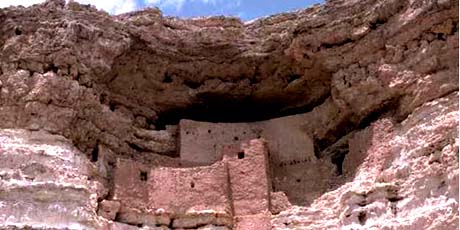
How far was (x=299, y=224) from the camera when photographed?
1678cm

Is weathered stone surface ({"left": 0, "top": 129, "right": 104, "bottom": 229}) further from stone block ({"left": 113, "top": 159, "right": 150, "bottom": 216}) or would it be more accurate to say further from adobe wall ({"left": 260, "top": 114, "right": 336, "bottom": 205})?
adobe wall ({"left": 260, "top": 114, "right": 336, "bottom": 205})

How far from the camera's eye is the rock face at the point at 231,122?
53.1 feet

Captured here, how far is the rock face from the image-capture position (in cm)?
1619

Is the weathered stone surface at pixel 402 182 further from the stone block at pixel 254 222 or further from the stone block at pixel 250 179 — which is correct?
the stone block at pixel 250 179

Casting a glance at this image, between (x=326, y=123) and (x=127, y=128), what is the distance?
468cm

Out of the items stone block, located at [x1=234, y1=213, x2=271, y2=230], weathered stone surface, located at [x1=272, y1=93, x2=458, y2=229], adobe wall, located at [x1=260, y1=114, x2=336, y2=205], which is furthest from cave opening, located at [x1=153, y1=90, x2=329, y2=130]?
stone block, located at [x1=234, y1=213, x2=271, y2=230]

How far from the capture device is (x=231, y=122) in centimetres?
2183

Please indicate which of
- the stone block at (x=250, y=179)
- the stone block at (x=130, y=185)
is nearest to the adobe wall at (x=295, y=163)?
the stone block at (x=250, y=179)

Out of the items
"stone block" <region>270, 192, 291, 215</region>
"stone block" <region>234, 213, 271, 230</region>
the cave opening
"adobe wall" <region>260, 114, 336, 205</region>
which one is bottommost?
"stone block" <region>234, 213, 271, 230</region>

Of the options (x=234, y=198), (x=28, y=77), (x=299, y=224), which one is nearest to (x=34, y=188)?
(x=28, y=77)

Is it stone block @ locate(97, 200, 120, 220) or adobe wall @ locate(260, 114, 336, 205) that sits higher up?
adobe wall @ locate(260, 114, 336, 205)

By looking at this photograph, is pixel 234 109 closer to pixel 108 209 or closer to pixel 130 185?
pixel 130 185

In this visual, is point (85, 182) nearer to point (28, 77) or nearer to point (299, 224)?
point (28, 77)

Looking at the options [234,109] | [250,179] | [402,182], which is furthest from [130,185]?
[402,182]
